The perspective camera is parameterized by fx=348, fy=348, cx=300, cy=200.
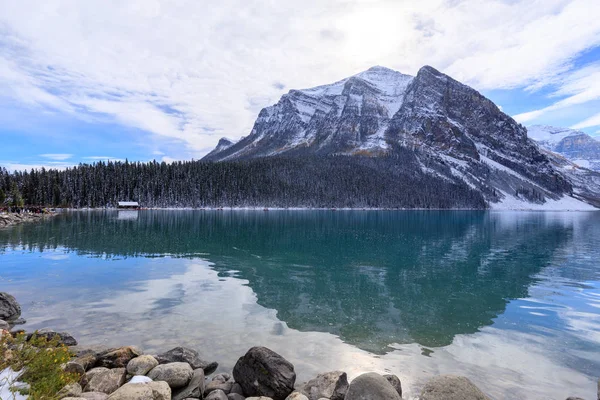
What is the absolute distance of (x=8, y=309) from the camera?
1916 cm

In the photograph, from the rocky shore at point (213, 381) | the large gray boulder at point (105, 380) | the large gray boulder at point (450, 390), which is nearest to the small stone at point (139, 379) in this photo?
the rocky shore at point (213, 381)

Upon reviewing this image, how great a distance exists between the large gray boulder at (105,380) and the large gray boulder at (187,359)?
170 cm

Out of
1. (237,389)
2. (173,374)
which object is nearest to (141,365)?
(173,374)

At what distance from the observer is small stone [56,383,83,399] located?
8806 mm

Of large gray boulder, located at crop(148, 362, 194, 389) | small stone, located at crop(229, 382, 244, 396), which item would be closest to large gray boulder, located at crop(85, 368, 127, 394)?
large gray boulder, located at crop(148, 362, 194, 389)

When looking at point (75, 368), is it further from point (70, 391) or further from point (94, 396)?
point (94, 396)

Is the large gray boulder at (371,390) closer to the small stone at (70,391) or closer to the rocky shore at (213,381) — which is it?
the rocky shore at (213,381)

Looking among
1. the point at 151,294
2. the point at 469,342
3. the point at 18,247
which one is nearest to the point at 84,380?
the point at 151,294

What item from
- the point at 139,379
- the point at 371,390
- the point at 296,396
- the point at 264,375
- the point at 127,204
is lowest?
the point at 296,396

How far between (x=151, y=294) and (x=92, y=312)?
4592mm

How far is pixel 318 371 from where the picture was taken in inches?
556

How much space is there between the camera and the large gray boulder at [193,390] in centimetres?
1125

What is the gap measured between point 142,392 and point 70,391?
92.0 inches

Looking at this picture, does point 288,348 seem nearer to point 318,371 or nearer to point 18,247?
point 318,371
